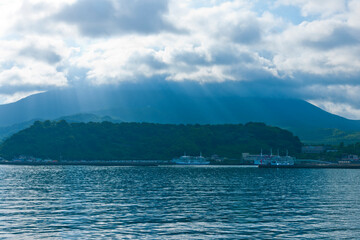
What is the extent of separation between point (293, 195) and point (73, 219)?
4889cm

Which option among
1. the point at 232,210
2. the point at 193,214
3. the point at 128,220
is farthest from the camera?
the point at 232,210

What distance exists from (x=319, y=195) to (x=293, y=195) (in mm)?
5091

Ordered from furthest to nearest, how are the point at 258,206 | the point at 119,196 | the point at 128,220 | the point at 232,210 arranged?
the point at 119,196 → the point at 258,206 → the point at 232,210 → the point at 128,220

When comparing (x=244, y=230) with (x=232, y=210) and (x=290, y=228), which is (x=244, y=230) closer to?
(x=290, y=228)

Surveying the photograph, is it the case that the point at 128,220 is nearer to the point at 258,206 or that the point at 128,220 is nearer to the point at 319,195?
the point at 258,206

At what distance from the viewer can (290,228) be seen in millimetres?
49625

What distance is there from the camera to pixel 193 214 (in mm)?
59594

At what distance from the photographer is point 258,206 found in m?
68.3

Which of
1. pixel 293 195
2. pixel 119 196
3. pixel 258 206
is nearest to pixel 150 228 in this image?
pixel 258 206

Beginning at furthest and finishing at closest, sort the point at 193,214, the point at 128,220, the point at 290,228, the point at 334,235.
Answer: the point at 193,214, the point at 128,220, the point at 290,228, the point at 334,235

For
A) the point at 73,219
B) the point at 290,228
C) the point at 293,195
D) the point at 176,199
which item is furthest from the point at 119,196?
the point at 290,228

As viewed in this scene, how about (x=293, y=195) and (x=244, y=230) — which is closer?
A: (x=244, y=230)

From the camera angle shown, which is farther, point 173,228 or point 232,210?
point 232,210

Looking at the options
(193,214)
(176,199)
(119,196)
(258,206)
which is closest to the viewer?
(193,214)
